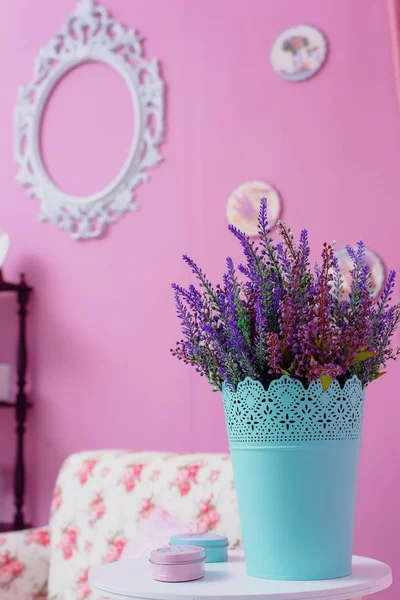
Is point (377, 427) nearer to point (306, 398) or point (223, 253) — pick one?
point (223, 253)

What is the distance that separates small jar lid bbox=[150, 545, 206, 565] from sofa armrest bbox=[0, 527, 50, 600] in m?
1.16

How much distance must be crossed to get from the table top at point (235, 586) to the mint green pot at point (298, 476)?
0.03m

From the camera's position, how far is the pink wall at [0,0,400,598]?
96.8 inches

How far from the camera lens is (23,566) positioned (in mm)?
2164

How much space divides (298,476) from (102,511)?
1232 millimetres

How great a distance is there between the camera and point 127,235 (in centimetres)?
281

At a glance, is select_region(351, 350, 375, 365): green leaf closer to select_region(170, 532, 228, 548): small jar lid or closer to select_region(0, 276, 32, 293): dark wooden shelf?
select_region(170, 532, 228, 548): small jar lid

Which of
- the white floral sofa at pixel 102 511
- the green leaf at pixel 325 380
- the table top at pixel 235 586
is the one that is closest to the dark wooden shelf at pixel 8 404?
the white floral sofa at pixel 102 511

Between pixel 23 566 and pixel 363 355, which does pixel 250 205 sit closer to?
pixel 23 566

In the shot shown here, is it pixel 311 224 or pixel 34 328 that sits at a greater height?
pixel 311 224

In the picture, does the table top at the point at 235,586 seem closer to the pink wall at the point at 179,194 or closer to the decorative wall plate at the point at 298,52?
the pink wall at the point at 179,194

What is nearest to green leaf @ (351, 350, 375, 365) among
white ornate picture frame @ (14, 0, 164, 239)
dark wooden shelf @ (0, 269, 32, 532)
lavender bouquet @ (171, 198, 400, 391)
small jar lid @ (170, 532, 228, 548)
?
lavender bouquet @ (171, 198, 400, 391)

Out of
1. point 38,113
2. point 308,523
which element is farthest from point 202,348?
point 38,113

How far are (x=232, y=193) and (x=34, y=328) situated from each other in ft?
3.07
